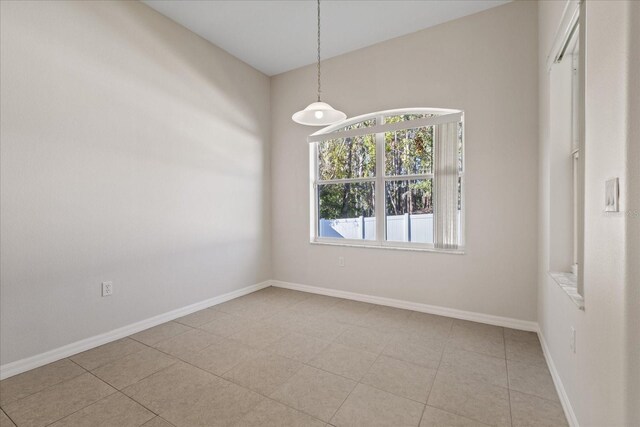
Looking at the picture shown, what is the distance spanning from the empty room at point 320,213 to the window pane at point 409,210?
24 mm

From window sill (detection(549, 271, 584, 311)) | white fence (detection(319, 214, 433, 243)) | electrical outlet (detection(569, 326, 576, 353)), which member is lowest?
electrical outlet (detection(569, 326, 576, 353))

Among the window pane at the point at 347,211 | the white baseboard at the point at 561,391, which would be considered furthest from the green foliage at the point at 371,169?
the white baseboard at the point at 561,391

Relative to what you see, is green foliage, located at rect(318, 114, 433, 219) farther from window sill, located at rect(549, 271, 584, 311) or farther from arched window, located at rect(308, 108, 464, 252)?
window sill, located at rect(549, 271, 584, 311)

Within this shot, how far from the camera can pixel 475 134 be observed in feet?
10.1

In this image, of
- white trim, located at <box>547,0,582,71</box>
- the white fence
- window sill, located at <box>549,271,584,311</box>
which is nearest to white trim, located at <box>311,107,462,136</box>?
white trim, located at <box>547,0,582,71</box>

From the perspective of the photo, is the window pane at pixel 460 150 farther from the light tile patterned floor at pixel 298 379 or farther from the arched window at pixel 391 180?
the light tile patterned floor at pixel 298 379

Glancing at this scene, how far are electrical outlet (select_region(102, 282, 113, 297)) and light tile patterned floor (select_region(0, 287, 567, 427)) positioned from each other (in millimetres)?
437

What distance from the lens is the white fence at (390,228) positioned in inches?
138

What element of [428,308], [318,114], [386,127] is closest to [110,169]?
[318,114]

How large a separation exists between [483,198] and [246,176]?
293 cm

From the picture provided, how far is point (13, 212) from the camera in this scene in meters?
2.16

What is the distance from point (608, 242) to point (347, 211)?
3.05 meters

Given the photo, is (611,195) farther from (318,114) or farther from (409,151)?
(409,151)

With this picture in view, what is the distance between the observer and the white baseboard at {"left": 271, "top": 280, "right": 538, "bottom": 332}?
2.90 meters
